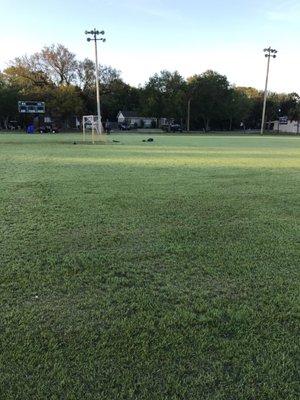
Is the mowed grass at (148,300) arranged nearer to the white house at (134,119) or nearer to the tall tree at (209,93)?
the tall tree at (209,93)

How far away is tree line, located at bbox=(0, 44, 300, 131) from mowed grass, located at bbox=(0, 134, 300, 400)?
2412 inches

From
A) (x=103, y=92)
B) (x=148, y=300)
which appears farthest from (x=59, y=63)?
(x=148, y=300)

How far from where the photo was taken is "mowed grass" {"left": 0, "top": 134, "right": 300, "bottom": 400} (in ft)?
6.95

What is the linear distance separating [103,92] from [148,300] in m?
71.8

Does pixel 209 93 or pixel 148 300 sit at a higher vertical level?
pixel 209 93

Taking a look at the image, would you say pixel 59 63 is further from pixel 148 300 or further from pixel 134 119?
pixel 148 300

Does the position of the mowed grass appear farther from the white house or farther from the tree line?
the white house

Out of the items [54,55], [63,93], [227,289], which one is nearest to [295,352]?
[227,289]

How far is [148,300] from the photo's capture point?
3.03m

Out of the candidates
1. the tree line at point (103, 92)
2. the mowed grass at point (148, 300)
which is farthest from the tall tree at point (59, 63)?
the mowed grass at point (148, 300)

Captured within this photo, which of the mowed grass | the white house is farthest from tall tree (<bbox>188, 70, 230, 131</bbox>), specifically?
the mowed grass

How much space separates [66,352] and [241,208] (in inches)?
172

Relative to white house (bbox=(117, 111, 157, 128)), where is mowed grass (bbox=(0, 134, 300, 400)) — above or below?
above

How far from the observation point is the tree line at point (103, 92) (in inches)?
2562
